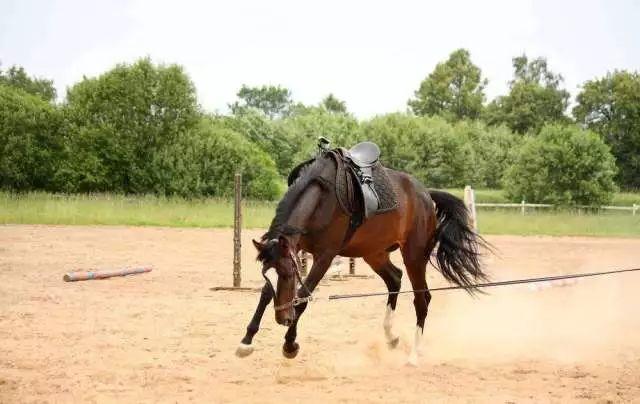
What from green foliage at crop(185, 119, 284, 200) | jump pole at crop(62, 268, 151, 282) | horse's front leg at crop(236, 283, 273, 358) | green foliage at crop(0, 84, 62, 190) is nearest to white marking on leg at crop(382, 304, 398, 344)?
horse's front leg at crop(236, 283, 273, 358)

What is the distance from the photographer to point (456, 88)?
73.4m

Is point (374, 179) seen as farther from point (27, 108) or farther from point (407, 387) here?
point (27, 108)

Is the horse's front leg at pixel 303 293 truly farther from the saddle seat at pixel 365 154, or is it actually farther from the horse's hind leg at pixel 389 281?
the horse's hind leg at pixel 389 281

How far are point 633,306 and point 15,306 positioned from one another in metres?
8.84

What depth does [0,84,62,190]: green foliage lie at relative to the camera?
32250 mm

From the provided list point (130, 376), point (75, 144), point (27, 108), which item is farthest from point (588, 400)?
point (27, 108)

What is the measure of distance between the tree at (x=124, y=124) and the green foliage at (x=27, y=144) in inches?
37.9

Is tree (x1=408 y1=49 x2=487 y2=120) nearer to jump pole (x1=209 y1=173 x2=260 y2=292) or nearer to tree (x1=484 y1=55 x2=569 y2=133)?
tree (x1=484 y1=55 x2=569 y2=133)

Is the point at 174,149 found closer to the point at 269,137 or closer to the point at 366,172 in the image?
the point at 269,137

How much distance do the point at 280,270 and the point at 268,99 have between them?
97710 millimetres

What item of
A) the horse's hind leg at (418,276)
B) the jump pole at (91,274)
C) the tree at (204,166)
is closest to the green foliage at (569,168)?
the tree at (204,166)

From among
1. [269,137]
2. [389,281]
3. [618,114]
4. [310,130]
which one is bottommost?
[389,281]

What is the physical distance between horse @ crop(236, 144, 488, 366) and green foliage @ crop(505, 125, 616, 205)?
101 feet

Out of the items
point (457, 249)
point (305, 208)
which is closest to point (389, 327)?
point (457, 249)
